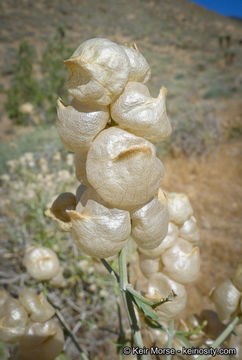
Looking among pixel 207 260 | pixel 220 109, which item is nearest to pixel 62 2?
pixel 220 109

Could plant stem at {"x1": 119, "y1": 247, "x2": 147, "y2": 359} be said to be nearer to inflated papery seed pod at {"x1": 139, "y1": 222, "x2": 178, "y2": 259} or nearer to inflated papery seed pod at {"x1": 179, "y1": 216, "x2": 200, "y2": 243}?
inflated papery seed pod at {"x1": 139, "y1": 222, "x2": 178, "y2": 259}

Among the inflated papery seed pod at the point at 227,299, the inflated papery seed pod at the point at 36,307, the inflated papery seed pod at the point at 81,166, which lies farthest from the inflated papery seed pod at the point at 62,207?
the inflated papery seed pod at the point at 227,299

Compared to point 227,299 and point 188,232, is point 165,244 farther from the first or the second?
point 227,299

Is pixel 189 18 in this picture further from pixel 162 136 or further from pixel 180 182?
pixel 162 136

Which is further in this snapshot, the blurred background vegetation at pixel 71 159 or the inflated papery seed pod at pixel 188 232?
the blurred background vegetation at pixel 71 159

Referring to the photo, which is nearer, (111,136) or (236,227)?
(111,136)

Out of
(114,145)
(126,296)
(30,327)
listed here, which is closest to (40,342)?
(30,327)

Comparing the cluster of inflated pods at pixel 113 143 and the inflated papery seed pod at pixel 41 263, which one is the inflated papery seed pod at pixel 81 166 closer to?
the cluster of inflated pods at pixel 113 143
